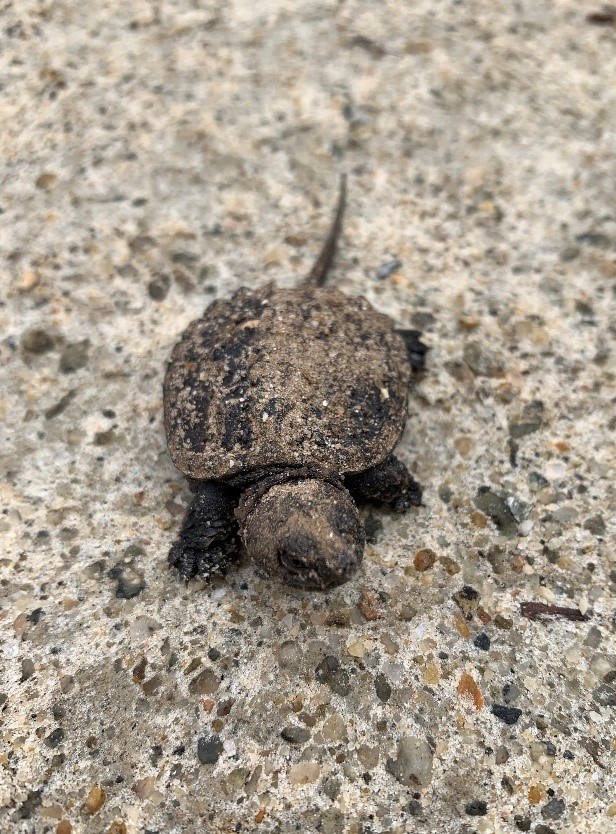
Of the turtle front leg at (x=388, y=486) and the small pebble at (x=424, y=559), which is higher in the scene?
the turtle front leg at (x=388, y=486)

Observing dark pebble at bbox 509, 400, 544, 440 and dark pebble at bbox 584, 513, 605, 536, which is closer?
dark pebble at bbox 584, 513, 605, 536

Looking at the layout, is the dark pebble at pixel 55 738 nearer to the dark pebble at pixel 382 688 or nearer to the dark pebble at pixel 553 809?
the dark pebble at pixel 382 688

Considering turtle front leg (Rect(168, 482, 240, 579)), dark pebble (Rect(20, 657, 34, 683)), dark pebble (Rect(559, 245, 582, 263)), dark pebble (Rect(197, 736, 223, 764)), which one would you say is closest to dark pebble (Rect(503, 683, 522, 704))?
dark pebble (Rect(197, 736, 223, 764))

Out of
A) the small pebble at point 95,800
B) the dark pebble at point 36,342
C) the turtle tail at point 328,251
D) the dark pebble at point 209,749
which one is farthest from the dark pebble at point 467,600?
the dark pebble at point 36,342

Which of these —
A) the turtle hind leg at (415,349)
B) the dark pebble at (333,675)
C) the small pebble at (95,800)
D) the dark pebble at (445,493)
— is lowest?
the small pebble at (95,800)

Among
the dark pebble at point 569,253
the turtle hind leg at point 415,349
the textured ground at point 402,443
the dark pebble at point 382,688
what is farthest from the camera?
the dark pebble at point 569,253

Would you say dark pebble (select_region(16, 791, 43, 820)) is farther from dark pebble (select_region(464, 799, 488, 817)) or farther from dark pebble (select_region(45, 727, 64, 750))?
dark pebble (select_region(464, 799, 488, 817))
